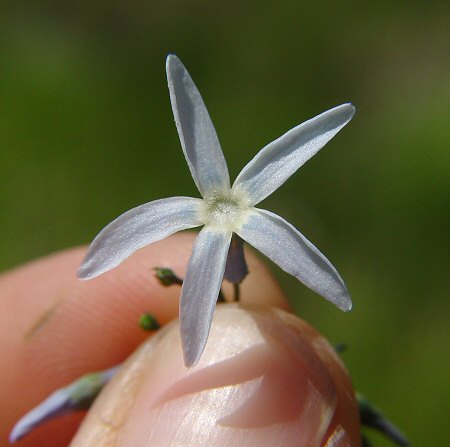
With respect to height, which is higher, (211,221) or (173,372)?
(211,221)

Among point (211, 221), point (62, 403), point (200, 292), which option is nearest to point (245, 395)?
point (200, 292)

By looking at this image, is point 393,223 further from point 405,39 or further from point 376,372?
point 405,39

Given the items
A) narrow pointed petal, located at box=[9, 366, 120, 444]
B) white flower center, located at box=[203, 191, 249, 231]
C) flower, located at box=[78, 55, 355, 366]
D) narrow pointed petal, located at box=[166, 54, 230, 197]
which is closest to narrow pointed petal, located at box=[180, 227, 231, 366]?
flower, located at box=[78, 55, 355, 366]

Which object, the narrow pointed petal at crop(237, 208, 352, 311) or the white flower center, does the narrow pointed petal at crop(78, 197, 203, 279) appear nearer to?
the white flower center

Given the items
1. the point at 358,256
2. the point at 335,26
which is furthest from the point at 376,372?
the point at 335,26

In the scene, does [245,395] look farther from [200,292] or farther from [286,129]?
[286,129]
